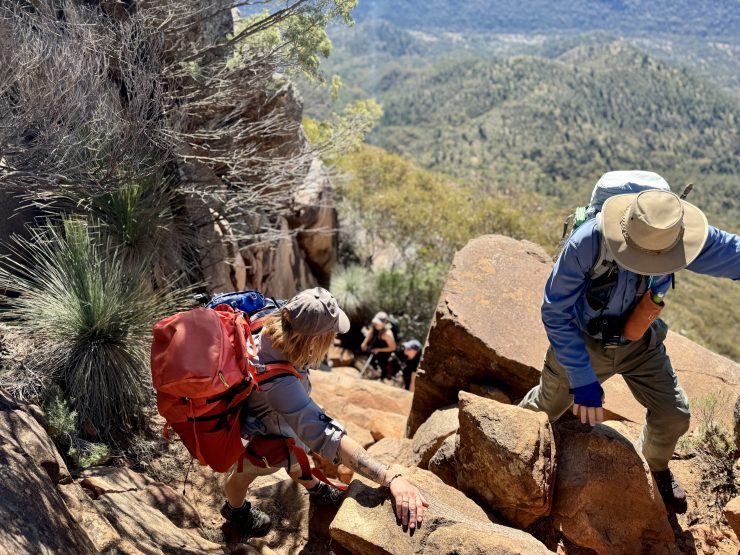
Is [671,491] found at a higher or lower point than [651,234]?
lower

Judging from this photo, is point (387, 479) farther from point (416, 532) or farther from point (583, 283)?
point (583, 283)

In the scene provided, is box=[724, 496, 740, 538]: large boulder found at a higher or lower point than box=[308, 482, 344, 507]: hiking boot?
higher

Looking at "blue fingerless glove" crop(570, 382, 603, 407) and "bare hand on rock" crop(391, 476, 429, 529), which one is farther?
"blue fingerless glove" crop(570, 382, 603, 407)

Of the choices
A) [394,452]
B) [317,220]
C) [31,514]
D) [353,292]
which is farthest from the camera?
[353,292]

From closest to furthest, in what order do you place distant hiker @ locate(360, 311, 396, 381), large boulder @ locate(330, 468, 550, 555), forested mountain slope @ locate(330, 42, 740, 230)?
large boulder @ locate(330, 468, 550, 555)
distant hiker @ locate(360, 311, 396, 381)
forested mountain slope @ locate(330, 42, 740, 230)

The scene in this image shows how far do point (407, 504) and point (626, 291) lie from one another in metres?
1.36

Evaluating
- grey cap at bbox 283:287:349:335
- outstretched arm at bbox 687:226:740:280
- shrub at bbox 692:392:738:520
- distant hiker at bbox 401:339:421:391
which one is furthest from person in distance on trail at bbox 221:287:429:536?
distant hiker at bbox 401:339:421:391

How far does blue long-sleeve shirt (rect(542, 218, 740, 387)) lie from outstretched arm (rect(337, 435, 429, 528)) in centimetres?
92

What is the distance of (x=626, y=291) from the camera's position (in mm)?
2738

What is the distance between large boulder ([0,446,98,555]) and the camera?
2.07 meters

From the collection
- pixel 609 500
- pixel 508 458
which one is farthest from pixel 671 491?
pixel 508 458

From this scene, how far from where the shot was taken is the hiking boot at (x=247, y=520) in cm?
300

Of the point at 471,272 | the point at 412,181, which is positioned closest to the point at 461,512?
the point at 471,272

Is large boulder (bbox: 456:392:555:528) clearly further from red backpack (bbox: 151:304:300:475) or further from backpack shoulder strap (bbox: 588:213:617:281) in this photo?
red backpack (bbox: 151:304:300:475)
